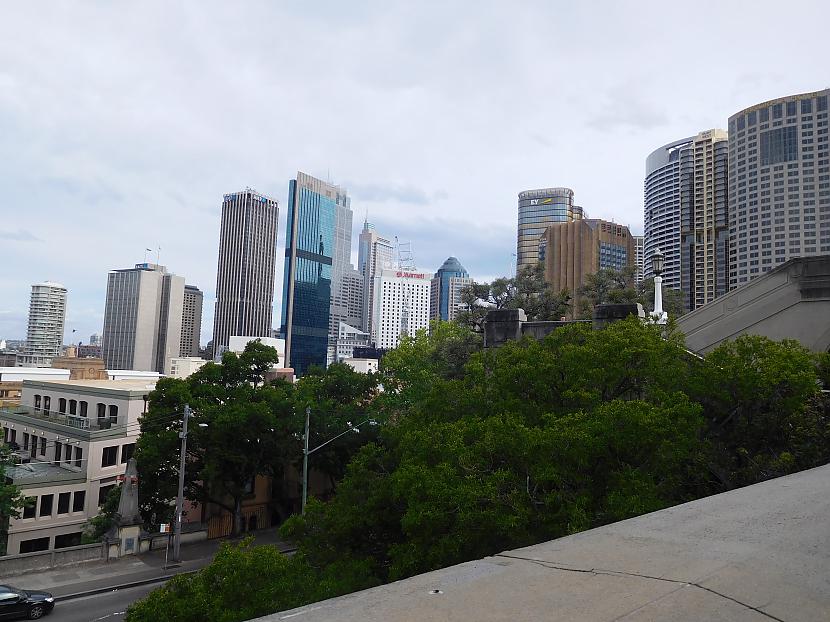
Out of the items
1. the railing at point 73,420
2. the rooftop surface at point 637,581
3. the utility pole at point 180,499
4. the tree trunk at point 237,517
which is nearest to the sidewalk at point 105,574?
the utility pole at point 180,499

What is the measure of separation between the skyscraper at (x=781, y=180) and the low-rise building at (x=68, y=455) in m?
105

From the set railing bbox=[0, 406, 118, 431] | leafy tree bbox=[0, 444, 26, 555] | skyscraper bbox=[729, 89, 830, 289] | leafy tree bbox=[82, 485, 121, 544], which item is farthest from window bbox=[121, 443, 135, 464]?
skyscraper bbox=[729, 89, 830, 289]

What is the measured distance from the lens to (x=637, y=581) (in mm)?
3693

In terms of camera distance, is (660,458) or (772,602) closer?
(772,602)

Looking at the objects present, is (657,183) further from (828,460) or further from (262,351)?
(828,460)

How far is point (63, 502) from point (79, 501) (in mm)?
947

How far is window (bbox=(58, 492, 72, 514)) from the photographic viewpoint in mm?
35250

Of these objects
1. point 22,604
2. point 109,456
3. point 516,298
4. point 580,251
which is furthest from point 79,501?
point 580,251

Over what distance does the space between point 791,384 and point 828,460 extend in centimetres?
195

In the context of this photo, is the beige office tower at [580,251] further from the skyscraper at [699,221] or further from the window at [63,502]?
the window at [63,502]

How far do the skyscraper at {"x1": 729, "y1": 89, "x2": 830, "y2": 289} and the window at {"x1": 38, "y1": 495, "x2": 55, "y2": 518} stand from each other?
110 meters

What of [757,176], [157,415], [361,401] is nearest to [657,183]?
[757,176]

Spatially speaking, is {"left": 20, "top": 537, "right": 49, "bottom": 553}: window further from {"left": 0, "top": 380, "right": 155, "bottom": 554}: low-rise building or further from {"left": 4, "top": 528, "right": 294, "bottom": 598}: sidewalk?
{"left": 4, "top": 528, "right": 294, "bottom": 598}: sidewalk

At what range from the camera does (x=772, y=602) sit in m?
3.43
